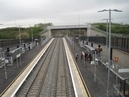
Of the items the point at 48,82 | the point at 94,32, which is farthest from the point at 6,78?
the point at 94,32

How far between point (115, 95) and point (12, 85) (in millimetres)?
12390

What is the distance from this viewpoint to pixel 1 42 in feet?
136

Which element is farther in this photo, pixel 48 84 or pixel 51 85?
pixel 48 84

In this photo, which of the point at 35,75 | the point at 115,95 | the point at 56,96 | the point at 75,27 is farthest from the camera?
the point at 75,27

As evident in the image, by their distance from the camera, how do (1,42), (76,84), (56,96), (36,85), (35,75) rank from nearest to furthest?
(56,96)
(76,84)
(36,85)
(35,75)
(1,42)

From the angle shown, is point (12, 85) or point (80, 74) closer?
point (12, 85)

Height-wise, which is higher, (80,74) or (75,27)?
(75,27)

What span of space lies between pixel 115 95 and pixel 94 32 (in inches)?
3219

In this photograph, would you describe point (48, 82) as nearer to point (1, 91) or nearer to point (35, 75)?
point (35, 75)

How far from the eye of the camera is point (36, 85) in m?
23.9

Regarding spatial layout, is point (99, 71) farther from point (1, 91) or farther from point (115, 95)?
point (1, 91)

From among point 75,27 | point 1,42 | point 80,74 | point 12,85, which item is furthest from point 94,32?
point 12,85

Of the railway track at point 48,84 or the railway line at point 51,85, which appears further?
the railway track at point 48,84

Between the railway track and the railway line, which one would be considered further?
the railway track
